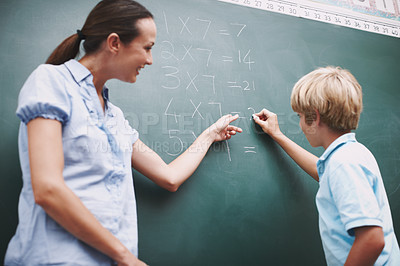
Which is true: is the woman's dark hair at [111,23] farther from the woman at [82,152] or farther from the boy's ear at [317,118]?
the boy's ear at [317,118]

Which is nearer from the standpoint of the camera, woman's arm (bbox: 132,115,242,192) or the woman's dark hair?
the woman's dark hair

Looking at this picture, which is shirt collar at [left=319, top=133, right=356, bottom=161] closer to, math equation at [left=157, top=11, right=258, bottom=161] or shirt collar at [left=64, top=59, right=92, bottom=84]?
math equation at [left=157, top=11, right=258, bottom=161]

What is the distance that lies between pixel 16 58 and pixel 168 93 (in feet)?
1.74

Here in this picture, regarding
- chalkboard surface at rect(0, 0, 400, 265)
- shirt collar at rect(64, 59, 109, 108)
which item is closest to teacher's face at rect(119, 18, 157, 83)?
shirt collar at rect(64, 59, 109, 108)

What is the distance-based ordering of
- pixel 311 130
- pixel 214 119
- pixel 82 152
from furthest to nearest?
pixel 214 119
pixel 311 130
pixel 82 152

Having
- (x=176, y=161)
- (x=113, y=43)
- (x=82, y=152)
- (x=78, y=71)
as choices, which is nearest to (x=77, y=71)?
(x=78, y=71)

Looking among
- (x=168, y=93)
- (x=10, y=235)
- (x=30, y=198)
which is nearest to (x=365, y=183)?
(x=168, y=93)

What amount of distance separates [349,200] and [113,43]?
0.81 meters

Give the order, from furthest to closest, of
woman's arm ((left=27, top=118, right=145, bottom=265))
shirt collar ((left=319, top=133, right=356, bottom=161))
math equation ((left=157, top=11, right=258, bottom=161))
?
math equation ((left=157, top=11, right=258, bottom=161)), shirt collar ((left=319, top=133, right=356, bottom=161)), woman's arm ((left=27, top=118, right=145, bottom=265))

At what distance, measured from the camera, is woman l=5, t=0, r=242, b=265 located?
0.68 metres

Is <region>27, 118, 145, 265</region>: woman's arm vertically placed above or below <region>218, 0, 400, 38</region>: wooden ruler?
below

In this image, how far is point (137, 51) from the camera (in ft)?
2.95

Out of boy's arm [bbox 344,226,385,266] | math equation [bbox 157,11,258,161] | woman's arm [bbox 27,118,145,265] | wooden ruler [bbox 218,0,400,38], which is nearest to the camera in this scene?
woman's arm [bbox 27,118,145,265]

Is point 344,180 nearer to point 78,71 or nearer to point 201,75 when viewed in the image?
point 201,75
